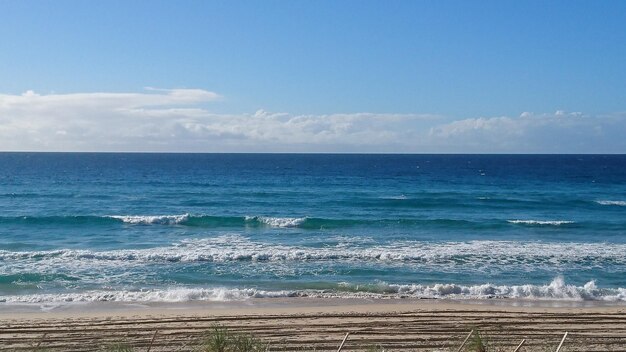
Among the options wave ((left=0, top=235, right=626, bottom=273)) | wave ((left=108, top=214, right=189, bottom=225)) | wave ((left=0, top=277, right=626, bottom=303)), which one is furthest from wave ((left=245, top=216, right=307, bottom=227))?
wave ((left=0, top=277, right=626, bottom=303))

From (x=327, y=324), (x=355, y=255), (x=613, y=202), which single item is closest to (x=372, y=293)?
(x=327, y=324)

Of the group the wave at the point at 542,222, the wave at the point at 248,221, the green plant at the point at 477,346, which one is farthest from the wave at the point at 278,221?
the green plant at the point at 477,346

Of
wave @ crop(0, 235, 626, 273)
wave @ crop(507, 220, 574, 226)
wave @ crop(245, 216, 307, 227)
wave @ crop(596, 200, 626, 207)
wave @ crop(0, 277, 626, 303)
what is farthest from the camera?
wave @ crop(596, 200, 626, 207)

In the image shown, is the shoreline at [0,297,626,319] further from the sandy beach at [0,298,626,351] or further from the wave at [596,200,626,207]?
the wave at [596,200,626,207]

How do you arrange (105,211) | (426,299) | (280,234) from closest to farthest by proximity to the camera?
1. (426,299)
2. (280,234)
3. (105,211)

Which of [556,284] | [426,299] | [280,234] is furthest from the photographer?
[280,234]

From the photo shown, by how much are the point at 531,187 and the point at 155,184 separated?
33.3 metres

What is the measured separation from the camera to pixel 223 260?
783 inches

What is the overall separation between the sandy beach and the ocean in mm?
993

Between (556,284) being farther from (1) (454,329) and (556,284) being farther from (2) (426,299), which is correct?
(1) (454,329)

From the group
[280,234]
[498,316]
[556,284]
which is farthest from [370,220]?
[498,316]

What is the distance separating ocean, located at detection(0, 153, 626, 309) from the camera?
1616 cm

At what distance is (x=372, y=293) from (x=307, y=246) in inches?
276

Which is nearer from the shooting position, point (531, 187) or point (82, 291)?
point (82, 291)
